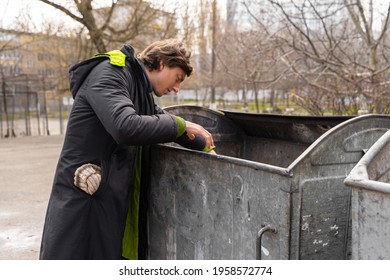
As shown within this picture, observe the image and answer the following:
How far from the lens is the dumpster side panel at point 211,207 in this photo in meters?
1.95

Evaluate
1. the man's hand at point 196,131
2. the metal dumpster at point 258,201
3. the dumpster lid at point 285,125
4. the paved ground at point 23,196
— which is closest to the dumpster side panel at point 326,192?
the metal dumpster at point 258,201

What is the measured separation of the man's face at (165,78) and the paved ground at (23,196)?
2.47 metres

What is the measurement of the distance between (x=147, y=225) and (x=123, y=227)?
0.48 metres

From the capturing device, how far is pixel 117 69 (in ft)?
7.09

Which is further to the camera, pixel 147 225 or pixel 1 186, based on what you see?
pixel 1 186

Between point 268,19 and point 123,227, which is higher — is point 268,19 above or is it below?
above

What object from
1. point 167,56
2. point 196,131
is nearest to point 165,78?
point 167,56

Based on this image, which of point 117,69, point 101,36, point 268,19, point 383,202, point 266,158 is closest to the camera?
point 383,202

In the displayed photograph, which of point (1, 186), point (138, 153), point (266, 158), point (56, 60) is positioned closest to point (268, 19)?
point (266, 158)

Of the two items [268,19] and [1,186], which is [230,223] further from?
[268,19]

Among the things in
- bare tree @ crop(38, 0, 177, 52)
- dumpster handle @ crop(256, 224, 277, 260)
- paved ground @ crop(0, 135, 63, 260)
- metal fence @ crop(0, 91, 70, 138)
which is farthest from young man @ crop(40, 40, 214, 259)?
metal fence @ crop(0, 91, 70, 138)

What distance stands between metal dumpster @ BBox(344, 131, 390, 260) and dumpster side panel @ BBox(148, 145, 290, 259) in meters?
0.31

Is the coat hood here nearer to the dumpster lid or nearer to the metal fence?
the dumpster lid

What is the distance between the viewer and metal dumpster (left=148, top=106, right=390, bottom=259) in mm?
1922
